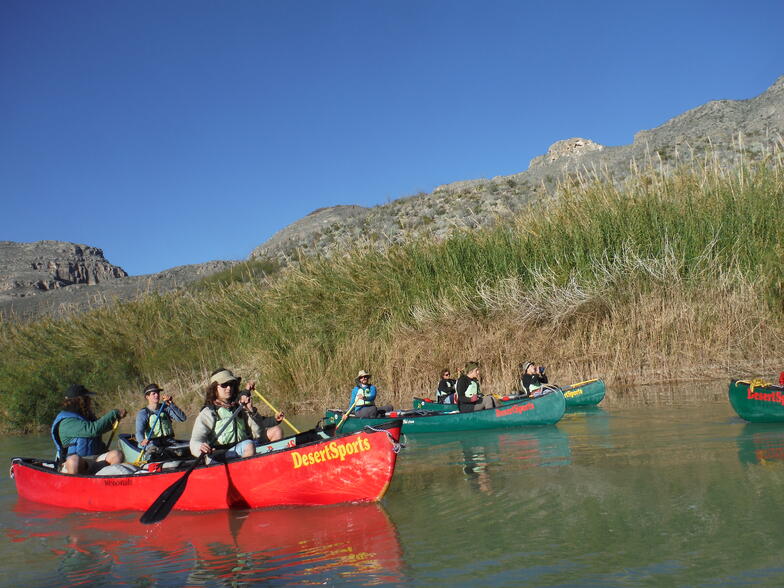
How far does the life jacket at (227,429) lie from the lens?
9.26 metres

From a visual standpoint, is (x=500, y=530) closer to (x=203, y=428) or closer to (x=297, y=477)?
(x=297, y=477)

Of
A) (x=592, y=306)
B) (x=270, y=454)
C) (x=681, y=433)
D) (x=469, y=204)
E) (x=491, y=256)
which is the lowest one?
(x=681, y=433)

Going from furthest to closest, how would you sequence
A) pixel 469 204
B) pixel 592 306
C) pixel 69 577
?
pixel 469 204, pixel 592 306, pixel 69 577

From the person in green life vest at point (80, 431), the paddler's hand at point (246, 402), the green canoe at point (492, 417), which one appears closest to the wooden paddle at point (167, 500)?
the paddler's hand at point (246, 402)

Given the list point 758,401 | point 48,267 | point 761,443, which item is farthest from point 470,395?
point 48,267

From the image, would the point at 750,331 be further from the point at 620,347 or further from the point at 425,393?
the point at 425,393

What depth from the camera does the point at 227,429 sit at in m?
9.38

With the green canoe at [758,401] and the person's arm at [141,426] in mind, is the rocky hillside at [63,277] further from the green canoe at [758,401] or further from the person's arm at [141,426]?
the green canoe at [758,401]

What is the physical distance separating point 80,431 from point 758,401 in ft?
30.1

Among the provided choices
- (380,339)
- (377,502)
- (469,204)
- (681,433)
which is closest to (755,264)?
(681,433)

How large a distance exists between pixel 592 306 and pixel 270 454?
10.4m

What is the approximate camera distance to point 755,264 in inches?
648

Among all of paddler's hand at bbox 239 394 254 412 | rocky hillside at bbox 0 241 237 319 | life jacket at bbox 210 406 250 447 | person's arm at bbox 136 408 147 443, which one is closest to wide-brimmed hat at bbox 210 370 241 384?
life jacket at bbox 210 406 250 447

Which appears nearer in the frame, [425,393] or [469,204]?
[425,393]
